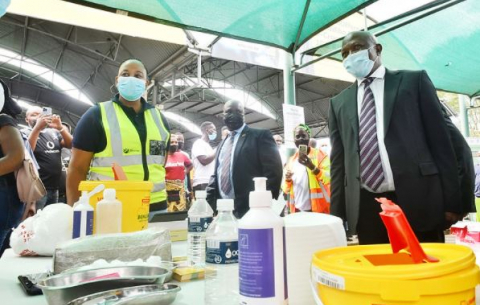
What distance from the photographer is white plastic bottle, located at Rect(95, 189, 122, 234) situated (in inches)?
47.1

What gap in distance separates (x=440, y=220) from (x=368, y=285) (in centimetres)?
140

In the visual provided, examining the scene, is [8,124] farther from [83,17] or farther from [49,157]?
[49,157]

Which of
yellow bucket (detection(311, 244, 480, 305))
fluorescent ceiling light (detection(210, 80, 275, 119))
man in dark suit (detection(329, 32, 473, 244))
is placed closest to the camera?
yellow bucket (detection(311, 244, 480, 305))

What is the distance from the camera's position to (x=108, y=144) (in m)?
1.82

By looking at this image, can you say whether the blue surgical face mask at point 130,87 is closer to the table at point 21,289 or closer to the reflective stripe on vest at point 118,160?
the reflective stripe on vest at point 118,160

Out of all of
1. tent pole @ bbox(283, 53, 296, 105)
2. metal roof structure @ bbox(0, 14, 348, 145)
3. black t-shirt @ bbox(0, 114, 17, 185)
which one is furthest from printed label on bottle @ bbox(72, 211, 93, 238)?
metal roof structure @ bbox(0, 14, 348, 145)

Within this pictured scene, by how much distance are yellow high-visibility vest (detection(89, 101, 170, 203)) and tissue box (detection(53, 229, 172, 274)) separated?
789mm

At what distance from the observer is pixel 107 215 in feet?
3.93

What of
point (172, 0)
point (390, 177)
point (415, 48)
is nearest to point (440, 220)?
point (390, 177)

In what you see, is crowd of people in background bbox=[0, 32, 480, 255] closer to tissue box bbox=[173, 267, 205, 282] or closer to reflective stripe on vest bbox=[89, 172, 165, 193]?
reflective stripe on vest bbox=[89, 172, 165, 193]

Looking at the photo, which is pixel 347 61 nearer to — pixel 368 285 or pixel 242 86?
pixel 368 285

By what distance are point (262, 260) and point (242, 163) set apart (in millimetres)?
2149

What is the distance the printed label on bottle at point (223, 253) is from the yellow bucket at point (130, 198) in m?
0.60

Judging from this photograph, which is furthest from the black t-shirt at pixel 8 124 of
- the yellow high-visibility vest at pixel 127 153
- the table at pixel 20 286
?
the table at pixel 20 286
